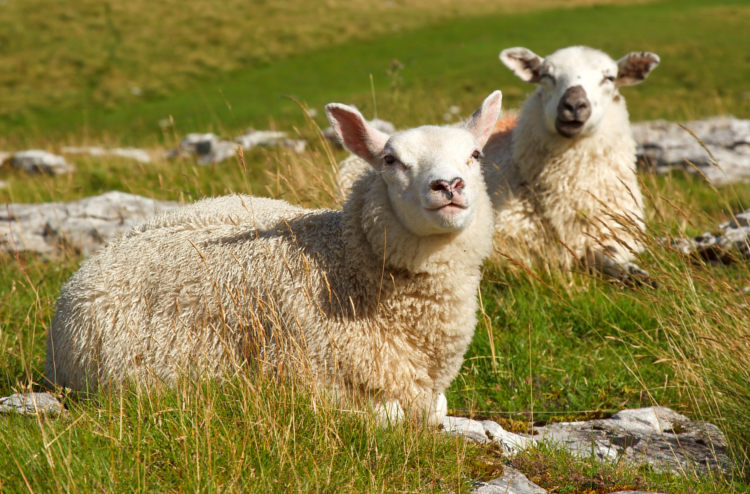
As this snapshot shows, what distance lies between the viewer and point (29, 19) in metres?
31.5

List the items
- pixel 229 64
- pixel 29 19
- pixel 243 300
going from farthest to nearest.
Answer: pixel 29 19, pixel 229 64, pixel 243 300

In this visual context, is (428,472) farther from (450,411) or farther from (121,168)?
(121,168)

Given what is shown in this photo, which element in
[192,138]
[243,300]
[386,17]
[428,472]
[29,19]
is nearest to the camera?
[428,472]

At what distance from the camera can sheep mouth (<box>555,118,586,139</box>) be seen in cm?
589

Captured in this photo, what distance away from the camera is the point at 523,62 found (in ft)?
21.9

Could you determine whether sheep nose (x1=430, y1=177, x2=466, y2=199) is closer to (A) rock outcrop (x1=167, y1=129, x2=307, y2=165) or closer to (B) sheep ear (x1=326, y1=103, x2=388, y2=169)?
(B) sheep ear (x1=326, y1=103, x2=388, y2=169)

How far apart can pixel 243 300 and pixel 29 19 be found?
112ft

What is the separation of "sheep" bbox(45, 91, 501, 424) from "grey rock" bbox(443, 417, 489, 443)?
0.45 feet

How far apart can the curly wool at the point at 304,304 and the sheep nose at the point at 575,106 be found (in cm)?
249

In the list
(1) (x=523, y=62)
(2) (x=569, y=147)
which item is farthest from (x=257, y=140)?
(2) (x=569, y=147)

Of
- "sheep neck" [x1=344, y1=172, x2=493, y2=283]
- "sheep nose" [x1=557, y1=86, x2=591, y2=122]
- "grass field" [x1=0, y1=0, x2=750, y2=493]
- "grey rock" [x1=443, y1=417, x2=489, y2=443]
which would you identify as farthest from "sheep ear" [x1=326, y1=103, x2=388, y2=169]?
"sheep nose" [x1=557, y1=86, x2=591, y2=122]

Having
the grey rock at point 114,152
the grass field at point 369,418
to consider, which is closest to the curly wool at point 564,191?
the grass field at point 369,418

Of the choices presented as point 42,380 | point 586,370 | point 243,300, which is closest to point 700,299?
point 586,370

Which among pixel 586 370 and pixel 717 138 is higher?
pixel 717 138
